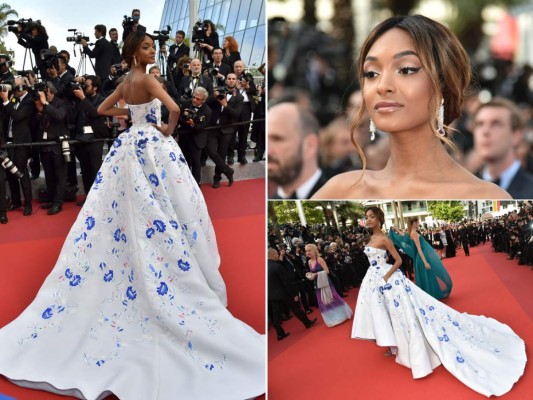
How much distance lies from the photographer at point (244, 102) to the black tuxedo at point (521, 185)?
486 centimetres

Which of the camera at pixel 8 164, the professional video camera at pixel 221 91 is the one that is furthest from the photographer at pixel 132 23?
the camera at pixel 8 164

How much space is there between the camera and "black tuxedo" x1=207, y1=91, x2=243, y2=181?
20.1ft

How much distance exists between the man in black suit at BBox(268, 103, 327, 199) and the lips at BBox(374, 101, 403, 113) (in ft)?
0.56

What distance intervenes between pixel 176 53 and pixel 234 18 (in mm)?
4715

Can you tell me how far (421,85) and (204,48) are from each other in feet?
18.9

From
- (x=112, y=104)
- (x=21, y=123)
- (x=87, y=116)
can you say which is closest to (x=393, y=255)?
(x=112, y=104)

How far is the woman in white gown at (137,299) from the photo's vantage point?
256cm

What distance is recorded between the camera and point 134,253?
285cm

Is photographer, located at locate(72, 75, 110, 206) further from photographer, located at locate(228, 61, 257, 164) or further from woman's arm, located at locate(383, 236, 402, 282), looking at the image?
woman's arm, located at locate(383, 236, 402, 282)

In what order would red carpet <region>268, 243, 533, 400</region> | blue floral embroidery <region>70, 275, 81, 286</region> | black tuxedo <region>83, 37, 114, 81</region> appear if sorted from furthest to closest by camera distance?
black tuxedo <region>83, 37, 114, 81</region>, blue floral embroidery <region>70, 275, 81, 286</region>, red carpet <region>268, 243, 533, 400</region>

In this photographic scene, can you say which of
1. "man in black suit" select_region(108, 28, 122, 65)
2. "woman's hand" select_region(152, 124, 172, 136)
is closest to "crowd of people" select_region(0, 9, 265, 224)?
"man in black suit" select_region(108, 28, 122, 65)

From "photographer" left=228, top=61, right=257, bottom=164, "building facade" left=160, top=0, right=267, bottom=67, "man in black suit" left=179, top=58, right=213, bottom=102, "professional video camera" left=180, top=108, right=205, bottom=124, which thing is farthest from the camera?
"building facade" left=160, top=0, right=267, bottom=67

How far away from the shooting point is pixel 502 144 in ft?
5.09

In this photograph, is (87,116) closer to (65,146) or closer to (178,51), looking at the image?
(65,146)
